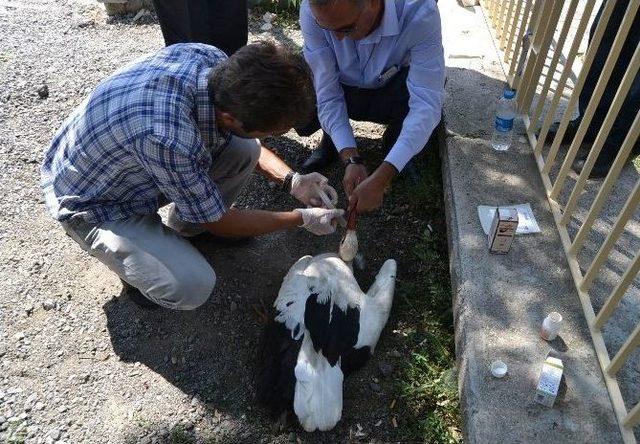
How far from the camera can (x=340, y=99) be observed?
2799mm

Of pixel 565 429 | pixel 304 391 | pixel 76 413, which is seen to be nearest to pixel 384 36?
pixel 304 391

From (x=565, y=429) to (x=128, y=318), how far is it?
6.64 ft

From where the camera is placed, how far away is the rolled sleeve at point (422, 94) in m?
2.52

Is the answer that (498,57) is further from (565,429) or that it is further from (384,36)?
(565,429)

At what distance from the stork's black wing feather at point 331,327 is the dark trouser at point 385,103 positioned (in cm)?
132

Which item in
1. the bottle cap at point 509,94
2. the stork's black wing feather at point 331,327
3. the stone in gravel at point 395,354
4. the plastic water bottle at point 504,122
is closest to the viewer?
the stork's black wing feather at point 331,327

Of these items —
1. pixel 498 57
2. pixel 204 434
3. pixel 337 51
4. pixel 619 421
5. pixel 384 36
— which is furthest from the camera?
pixel 498 57

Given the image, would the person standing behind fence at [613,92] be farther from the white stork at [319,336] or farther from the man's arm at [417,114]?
the white stork at [319,336]

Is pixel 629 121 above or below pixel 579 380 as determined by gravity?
above

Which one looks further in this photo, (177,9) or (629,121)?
(177,9)

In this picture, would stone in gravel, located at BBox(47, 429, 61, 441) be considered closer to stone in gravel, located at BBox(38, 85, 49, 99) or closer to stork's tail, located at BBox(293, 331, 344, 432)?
stork's tail, located at BBox(293, 331, 344, 432)

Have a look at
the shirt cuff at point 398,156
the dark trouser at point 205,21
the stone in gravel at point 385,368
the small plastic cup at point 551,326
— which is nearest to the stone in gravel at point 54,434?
the stone in gravel at point 385,368

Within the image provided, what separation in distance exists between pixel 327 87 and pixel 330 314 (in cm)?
127

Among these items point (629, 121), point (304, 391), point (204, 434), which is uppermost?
point (629, 121)
